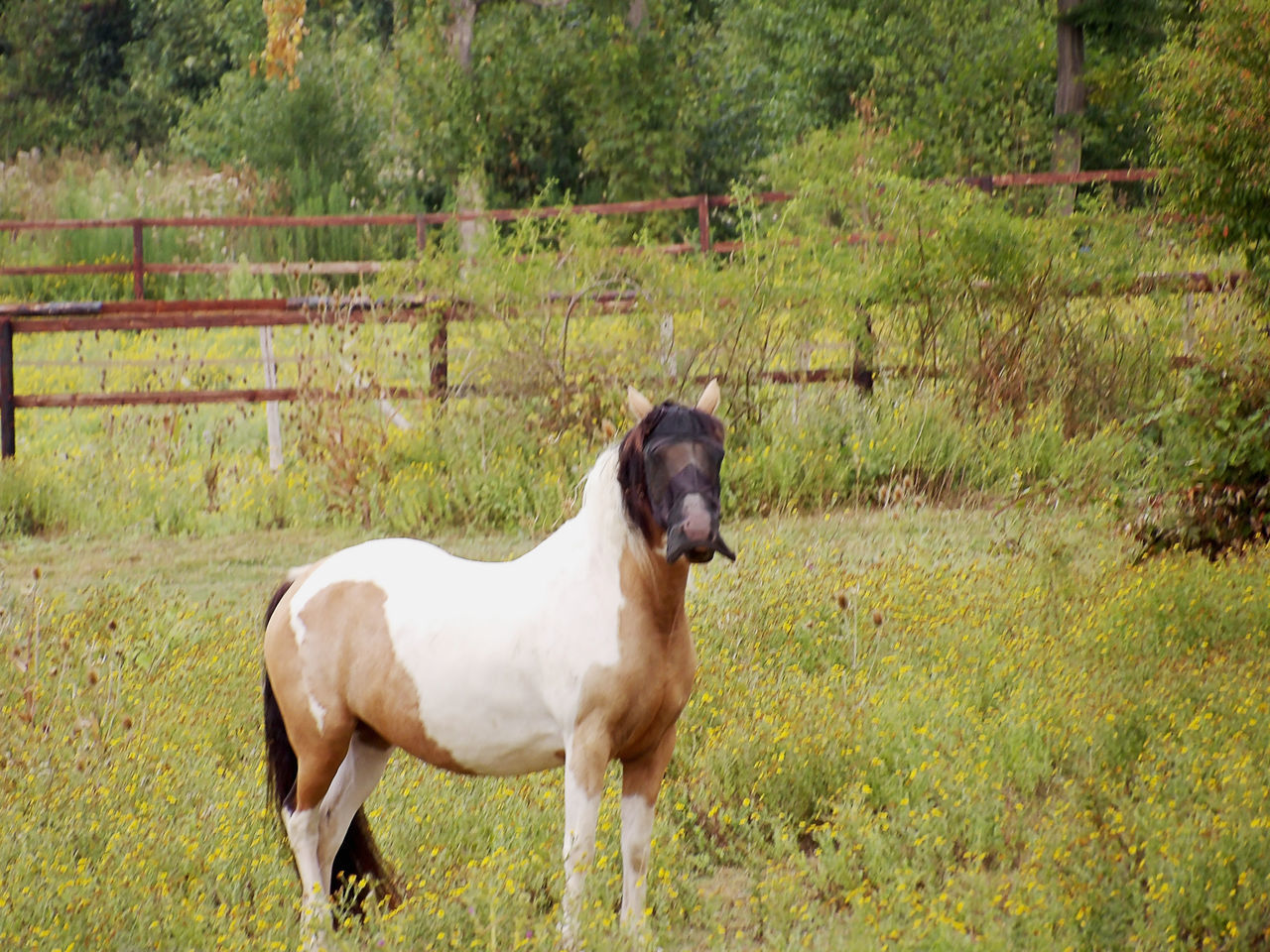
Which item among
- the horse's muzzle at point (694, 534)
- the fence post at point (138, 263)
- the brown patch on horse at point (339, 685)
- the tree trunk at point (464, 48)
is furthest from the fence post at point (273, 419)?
the tree trunk at point (464, 48)

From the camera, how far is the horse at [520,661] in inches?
162

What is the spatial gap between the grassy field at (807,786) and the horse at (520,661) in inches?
11.3

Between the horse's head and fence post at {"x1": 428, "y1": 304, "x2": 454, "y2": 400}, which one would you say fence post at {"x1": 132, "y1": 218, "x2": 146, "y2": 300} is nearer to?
fence post at {"x1": 428, "y1": 304, "x2": 454, "y2": 400}

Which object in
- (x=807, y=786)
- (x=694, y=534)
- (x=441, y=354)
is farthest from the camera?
(x=441, y=354)

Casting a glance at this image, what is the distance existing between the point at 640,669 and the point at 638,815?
48 cm

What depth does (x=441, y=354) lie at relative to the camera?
1148 centimetres

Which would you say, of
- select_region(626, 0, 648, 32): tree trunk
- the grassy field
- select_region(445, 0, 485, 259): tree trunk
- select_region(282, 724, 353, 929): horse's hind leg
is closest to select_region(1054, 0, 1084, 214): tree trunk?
select_region(626, 0, 648, 32): tree trunk

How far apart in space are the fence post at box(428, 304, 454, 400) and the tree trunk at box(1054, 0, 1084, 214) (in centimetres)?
1154

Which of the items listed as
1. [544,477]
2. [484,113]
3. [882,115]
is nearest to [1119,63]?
[882,115]

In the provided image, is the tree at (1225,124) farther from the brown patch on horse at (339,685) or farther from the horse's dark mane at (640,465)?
the brown patch on horse at (339,685)

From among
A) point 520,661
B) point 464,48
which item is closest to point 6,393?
point 520,661

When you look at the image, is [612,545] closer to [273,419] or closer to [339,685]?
[339,685]

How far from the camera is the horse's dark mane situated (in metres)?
4.04

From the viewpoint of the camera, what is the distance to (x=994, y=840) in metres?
4.92
